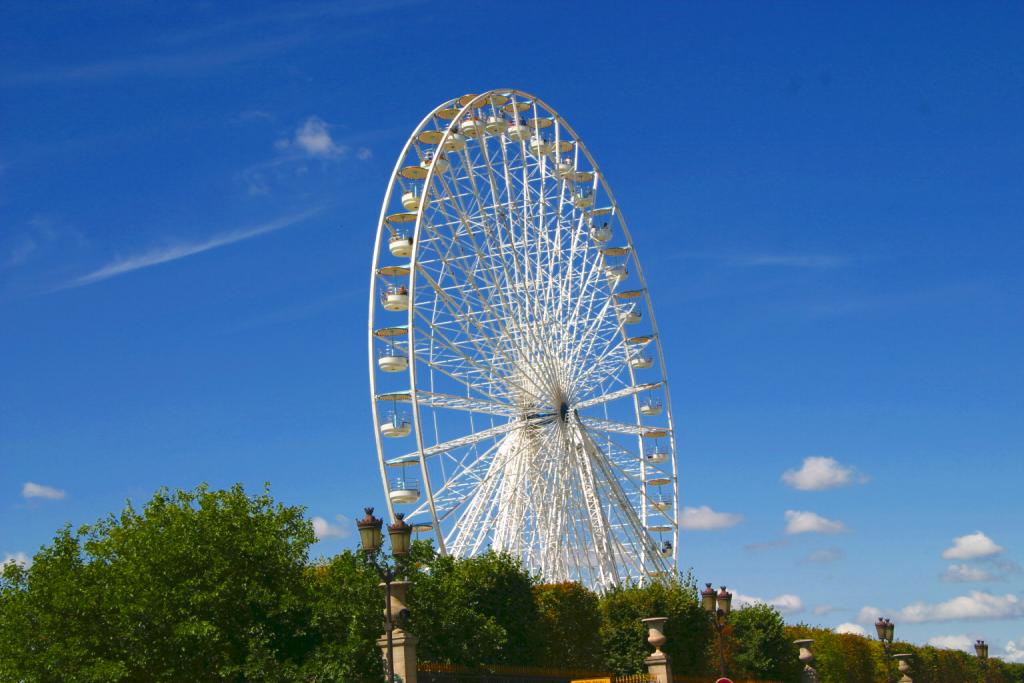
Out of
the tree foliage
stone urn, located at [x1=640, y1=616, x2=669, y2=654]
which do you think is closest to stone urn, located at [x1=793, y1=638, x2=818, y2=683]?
the tree foliage

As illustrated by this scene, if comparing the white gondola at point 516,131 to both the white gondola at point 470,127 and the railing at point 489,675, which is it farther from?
the railing at point 489,675

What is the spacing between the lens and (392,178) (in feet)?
162

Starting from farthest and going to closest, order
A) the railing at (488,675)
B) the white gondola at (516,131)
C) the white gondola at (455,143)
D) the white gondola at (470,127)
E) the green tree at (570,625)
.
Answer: the white gondola at (516,131) < the white gondola at (470,127) < the white gondola at (455,143) < the green tree at (570,625) < the railing at (488,675)

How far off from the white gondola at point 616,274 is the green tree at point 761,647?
16.0m

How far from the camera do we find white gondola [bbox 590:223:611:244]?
5869 centimetres

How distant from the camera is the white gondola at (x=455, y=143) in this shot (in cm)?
4941

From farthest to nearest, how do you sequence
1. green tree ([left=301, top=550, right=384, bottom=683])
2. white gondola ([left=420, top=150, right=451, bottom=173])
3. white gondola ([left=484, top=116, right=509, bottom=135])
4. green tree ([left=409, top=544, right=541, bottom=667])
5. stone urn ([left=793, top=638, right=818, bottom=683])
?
white gondola ([left=484, top=116, right=509, bottom=135]) < stone urn ([left=793, top=638, right=818, bottom=683]) < white gondola ([left=420, top=150, right=451, bottom=173]) < green tree ([left=409, top=544, right=541, bottom=667]) < green tree ([left=301, top=550, right=384, bottom=683])

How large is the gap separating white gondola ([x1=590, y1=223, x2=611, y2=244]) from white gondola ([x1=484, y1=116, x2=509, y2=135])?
310 inches

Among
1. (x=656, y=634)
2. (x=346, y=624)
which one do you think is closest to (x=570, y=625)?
(x=656, y=634)

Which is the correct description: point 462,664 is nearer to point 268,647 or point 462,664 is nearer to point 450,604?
point 450,604

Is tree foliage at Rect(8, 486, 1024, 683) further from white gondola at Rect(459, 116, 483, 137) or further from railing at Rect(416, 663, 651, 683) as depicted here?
white gondola at Rect(459, 116, 483, 137)

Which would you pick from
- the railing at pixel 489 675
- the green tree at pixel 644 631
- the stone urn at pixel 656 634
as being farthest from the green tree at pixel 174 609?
the green tree at pixel 644 631

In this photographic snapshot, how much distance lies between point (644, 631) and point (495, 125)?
2070cm

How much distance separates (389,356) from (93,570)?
14391 millimetres
